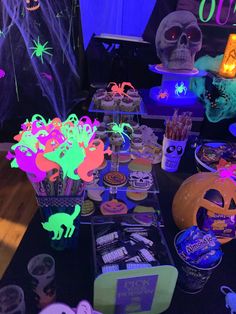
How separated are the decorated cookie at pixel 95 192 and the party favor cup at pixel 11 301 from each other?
450 mm

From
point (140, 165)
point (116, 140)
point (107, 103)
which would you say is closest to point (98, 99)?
point (107, 103)

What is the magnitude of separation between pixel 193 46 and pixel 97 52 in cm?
72

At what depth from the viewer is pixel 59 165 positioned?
2.01ft

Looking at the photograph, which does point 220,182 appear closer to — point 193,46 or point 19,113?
point 193,46

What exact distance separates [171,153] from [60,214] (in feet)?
2.04

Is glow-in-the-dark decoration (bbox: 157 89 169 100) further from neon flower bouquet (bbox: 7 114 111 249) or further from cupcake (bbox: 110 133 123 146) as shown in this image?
neon flower bouquet (bbox: 7 114 111 249)

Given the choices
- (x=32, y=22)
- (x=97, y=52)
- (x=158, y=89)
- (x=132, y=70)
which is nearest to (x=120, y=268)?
(x=158, y=89)

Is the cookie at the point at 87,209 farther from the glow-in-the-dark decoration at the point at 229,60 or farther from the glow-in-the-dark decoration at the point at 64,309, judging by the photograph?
the glow-in-the-dark decoration at the point at 229,60

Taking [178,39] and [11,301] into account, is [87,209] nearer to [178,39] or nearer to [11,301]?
[11,301]

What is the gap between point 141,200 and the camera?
98 centimetres

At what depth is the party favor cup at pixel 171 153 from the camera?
1120 millimetres

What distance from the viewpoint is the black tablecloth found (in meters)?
0.66

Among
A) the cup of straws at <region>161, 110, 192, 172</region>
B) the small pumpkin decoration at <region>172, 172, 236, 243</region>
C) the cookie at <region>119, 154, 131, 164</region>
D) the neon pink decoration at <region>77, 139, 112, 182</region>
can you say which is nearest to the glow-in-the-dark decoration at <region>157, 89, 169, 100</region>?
the cup of straws at <region>161, 110, 192, 172</region>

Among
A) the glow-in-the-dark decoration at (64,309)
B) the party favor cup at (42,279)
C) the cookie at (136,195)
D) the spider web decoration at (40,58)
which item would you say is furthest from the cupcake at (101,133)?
the spider web decoration at (40,58)
